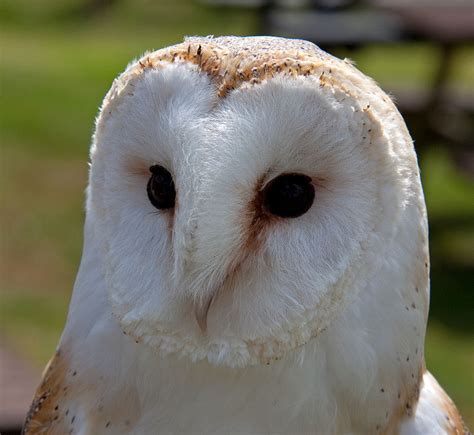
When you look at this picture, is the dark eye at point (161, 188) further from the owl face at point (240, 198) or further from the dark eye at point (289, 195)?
the dark eye at point (289, 195)

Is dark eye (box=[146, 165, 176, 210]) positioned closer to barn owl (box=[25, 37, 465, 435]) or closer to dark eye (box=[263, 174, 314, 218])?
barn owl (box=[25, 37, 465, 435])

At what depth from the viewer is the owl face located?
1.21m

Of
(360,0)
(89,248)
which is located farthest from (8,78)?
(89,248)

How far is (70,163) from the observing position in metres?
7.18

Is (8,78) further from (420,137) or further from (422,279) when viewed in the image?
(422,279)

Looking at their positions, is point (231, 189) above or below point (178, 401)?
above

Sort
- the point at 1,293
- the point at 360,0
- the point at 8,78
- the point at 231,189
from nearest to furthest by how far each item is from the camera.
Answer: the point at 231,189, the point at 1,293, the point at 360,0, the point at 8,78

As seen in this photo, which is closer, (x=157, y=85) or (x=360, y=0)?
(x=157, y=85)

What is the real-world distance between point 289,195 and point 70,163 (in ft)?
→ 19.9

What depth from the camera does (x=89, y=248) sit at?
1.49 m

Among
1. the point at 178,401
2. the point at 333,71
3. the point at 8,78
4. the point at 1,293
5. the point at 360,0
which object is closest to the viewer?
the point at 333,71

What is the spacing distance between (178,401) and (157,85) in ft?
1.44

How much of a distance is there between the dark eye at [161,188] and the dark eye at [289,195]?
0.11 m

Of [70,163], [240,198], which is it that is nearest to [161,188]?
[240,198]
